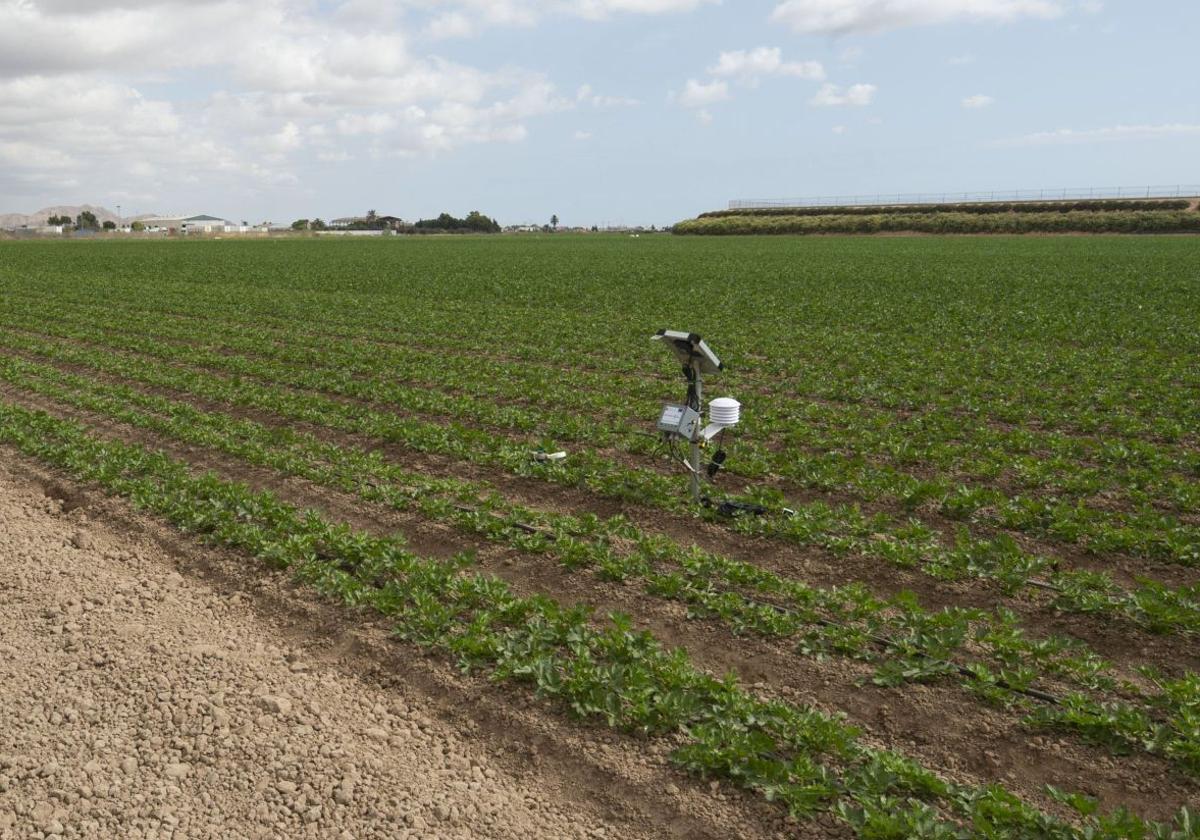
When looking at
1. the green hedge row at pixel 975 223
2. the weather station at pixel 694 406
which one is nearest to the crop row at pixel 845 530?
the weather station at pixel 694 406

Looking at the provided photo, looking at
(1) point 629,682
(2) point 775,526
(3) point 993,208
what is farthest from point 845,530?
(3) point 993,208

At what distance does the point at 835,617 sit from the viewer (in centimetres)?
658

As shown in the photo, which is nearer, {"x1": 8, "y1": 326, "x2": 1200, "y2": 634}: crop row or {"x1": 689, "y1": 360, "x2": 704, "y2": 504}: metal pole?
{"x1": 8, "y1": 326, "x2": 1200, "y2": 634}: crop row

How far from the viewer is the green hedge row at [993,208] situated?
8950 cm

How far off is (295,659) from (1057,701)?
502 centimetres

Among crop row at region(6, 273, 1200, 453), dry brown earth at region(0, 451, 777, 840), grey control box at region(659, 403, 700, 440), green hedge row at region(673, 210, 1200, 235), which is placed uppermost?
green hedge row at region(673, 210, 1200, 235)

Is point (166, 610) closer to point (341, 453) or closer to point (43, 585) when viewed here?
point (43, 585)

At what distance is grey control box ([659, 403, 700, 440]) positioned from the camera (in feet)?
25.7

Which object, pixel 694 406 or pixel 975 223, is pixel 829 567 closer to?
pixel 694 406

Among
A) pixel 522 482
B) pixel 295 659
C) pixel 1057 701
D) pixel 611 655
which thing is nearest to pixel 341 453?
pixel 522 482

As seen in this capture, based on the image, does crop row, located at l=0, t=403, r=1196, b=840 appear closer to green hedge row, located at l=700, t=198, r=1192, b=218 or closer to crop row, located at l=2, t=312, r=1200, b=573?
crop row, located at l=2, t=312, r=1200, b=573

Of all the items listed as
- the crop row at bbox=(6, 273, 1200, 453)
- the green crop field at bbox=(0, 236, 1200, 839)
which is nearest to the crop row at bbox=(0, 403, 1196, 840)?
the green crop field at bbox=(0, 236, 1200, 839)

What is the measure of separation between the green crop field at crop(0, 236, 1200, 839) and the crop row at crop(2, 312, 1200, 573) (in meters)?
0.05

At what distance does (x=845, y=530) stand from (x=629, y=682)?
11.3 feet
